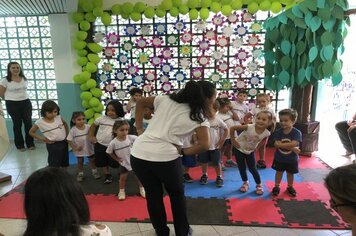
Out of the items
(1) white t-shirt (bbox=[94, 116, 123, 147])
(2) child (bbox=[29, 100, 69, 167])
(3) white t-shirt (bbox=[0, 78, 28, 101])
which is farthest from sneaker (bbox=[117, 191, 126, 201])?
(3) white t-shirt (bbox=[0, 78, 28, 101])

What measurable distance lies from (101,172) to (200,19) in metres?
2.49

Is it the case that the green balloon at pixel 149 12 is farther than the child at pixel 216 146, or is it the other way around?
the green balloon at pixel 149 12

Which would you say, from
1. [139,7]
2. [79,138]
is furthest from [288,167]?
[139,7]

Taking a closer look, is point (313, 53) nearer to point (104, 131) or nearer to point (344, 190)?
point (104, 131)

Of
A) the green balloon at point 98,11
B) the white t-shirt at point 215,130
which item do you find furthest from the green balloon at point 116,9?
the white t-shirt at point 215,130

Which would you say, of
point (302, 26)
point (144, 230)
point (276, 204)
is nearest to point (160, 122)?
point (144, 230)

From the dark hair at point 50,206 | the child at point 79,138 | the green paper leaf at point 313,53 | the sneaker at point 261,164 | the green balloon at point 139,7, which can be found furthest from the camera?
the green balloon at point 139,7

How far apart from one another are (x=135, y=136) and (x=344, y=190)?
2.27 meters

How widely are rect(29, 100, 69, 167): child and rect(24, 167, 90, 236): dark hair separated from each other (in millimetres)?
2168

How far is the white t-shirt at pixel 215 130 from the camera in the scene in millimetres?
2945

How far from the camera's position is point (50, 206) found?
969mm

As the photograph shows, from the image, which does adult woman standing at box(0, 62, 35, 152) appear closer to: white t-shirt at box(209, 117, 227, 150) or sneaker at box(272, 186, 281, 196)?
white t-shirt at box(209, 117, 227, 150)

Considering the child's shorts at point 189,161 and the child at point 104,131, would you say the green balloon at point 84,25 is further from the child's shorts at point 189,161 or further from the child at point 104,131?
the child's shorts at point 189,161

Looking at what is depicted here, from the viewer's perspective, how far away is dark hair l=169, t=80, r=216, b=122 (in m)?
1.69
